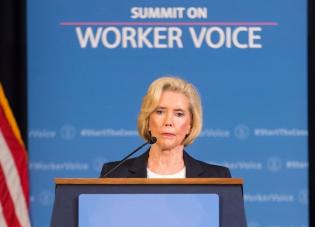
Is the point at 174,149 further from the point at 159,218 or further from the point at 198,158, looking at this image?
the point at 159,218

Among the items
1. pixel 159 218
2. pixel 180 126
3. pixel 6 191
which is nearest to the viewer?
pixel 159 218

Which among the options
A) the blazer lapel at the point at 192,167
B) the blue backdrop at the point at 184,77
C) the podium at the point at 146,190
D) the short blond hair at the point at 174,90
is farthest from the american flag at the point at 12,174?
the podium at the point at 146,190

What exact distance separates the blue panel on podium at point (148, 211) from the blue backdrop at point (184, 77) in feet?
7.70

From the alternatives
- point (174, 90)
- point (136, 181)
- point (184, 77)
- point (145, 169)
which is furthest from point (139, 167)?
point (136, 181)

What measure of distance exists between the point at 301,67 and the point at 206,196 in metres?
2.58

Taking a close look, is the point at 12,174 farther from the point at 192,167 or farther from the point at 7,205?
the point at 192,167

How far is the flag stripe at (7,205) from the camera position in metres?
4.33

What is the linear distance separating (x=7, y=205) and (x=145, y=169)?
1.04 metres

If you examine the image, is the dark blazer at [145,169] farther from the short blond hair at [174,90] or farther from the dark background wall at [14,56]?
the dark background wall at [14,56]

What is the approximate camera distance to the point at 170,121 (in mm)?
4020

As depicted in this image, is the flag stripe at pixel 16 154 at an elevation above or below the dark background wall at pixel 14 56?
below

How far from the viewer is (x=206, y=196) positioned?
2.16m

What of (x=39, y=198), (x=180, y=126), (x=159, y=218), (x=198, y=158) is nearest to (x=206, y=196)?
(x=159, y=218)

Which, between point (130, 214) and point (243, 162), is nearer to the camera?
point (130, 214)
